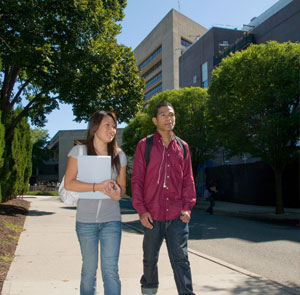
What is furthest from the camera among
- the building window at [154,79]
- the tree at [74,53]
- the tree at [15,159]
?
the building window at [154,79]

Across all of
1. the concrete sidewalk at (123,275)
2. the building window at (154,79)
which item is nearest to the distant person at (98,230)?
the concrete sidewalk at (123,275)

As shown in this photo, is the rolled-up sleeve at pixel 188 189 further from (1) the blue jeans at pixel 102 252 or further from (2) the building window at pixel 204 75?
(2) the building window at pixel 204 75

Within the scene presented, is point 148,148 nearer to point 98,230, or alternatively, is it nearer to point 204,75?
point 98,230

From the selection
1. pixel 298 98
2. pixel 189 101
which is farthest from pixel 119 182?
pixel 189 101

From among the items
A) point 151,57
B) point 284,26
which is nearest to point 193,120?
point 284,26

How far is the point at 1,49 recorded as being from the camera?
40.2ft

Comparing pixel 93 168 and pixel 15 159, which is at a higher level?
pixel 15 159

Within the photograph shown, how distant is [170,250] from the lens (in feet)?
11.3

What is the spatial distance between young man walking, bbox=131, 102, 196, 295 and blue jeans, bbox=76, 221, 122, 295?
395 millimetres

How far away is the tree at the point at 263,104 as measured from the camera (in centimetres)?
1611

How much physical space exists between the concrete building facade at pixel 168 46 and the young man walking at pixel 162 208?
50.7m

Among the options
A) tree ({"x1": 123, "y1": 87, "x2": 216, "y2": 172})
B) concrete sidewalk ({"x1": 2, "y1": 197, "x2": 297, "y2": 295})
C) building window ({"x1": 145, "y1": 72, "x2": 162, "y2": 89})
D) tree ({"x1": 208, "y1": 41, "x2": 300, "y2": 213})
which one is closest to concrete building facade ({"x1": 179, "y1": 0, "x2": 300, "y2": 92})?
tree ({"x1": 123, "y1": 87, "x2": 216, "y2": 172})

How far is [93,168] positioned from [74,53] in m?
10.9

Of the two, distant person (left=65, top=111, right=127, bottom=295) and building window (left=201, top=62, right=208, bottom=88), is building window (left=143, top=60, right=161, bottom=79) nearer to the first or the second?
building window (left=201, top=62, right=208, bottom=88)
